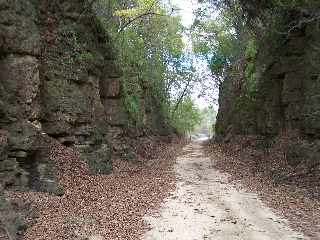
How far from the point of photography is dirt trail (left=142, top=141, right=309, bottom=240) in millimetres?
6352

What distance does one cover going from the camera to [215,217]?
7621mm

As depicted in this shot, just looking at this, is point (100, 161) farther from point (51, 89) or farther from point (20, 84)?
point (20, 84)

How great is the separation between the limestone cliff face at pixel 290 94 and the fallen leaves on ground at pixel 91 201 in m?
6.57

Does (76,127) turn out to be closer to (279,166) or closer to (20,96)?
(20,96)

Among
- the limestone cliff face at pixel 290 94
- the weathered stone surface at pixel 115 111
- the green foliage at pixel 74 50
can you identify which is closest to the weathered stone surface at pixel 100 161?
the weathered stone surface at pixel 115 111

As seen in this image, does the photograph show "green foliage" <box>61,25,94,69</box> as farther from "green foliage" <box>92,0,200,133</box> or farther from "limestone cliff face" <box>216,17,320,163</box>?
"limestone cliff face" <box>216,17,320,163</box>

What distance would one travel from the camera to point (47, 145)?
33.7 feet

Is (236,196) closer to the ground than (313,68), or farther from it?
closer to the ground

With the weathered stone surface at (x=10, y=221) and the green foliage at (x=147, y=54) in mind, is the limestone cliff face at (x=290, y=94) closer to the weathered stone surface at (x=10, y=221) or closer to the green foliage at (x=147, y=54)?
the green foliage at (x=147, y=54)

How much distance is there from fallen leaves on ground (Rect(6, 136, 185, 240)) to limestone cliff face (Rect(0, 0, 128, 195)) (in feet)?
1.99

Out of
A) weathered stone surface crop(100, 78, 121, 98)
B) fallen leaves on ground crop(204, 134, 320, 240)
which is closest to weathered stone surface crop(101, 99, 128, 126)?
weathered stone surface crop(100, 78, 121, 98)

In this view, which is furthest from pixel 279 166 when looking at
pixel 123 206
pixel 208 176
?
pixel 123 206

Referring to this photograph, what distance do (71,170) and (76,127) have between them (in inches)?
83.1

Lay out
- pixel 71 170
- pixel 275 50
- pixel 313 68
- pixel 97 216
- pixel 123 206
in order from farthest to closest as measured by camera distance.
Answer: pixel 275 50
pixel 313 68
pixel 71 170
pixel 123 206
pixel 97 216
